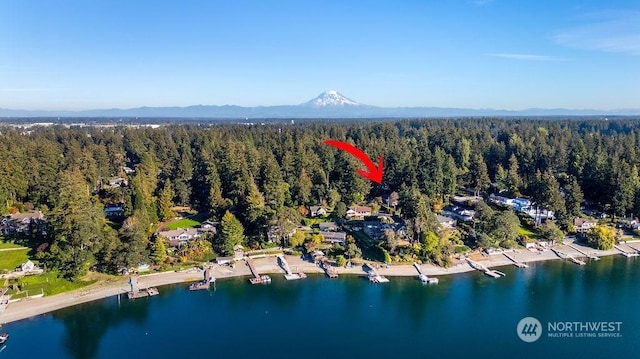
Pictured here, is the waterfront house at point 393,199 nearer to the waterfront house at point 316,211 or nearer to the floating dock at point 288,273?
the waterfront house at point 316,211

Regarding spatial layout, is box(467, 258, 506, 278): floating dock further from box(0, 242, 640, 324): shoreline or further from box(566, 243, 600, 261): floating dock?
box(566, 243, 600, 261): floating dock

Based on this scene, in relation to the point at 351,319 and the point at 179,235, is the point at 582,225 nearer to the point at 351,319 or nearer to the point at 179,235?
the point at 351,319

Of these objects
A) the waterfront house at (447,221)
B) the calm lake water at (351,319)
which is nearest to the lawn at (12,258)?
the calm lake water at (351,319)

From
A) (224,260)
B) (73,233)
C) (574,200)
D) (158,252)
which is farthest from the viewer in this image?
(574,200)

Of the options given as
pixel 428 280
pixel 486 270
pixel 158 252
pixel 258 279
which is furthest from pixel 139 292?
pixel 486 270

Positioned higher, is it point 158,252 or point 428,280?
point 158,252

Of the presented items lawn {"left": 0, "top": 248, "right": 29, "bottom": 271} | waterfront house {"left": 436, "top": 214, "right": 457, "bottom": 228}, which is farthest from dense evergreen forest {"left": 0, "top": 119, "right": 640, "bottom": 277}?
waterfront house {"left": 436, "top": 214, "right": 457, "bottom": 228}
